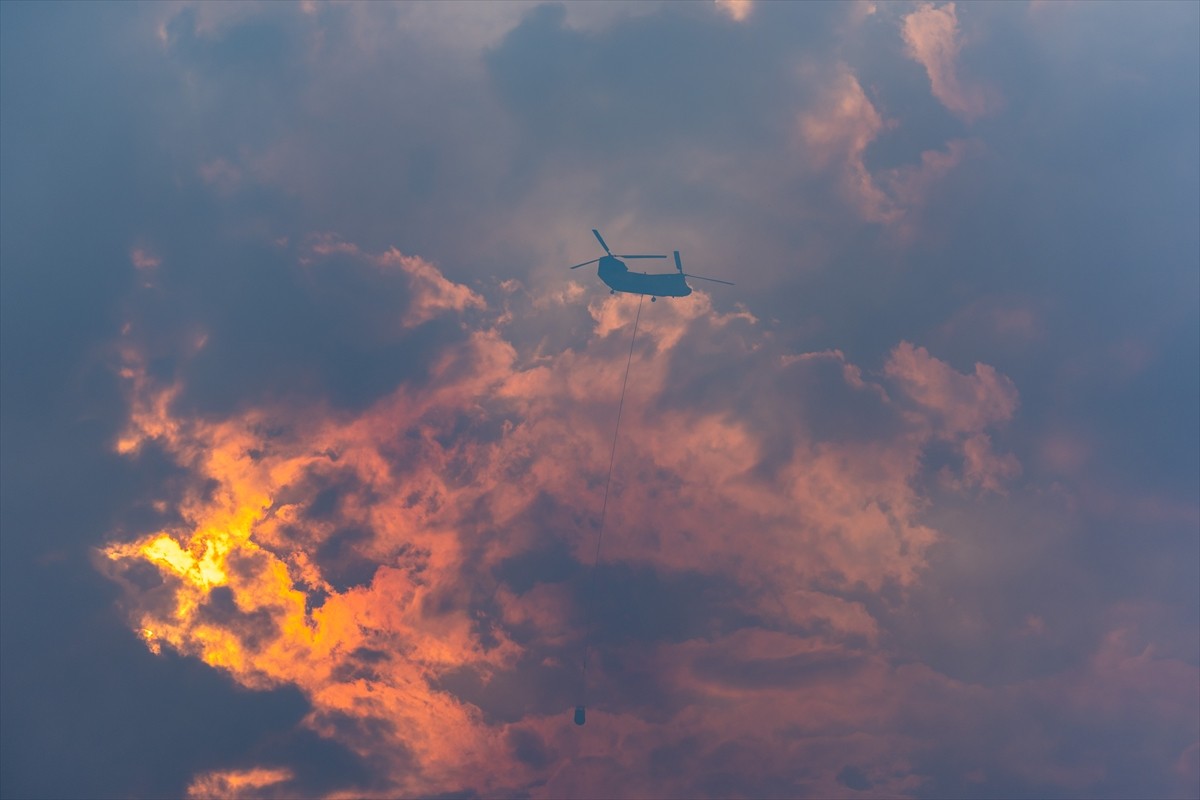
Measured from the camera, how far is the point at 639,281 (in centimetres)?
7431

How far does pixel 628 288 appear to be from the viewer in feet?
246

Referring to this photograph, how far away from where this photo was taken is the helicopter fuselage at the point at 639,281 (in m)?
73.7

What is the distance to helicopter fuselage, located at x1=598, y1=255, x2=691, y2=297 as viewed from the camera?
73688mm

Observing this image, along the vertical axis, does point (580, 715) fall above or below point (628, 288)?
below

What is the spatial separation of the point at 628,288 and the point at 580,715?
5232 cm

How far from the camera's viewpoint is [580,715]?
7275 cm
